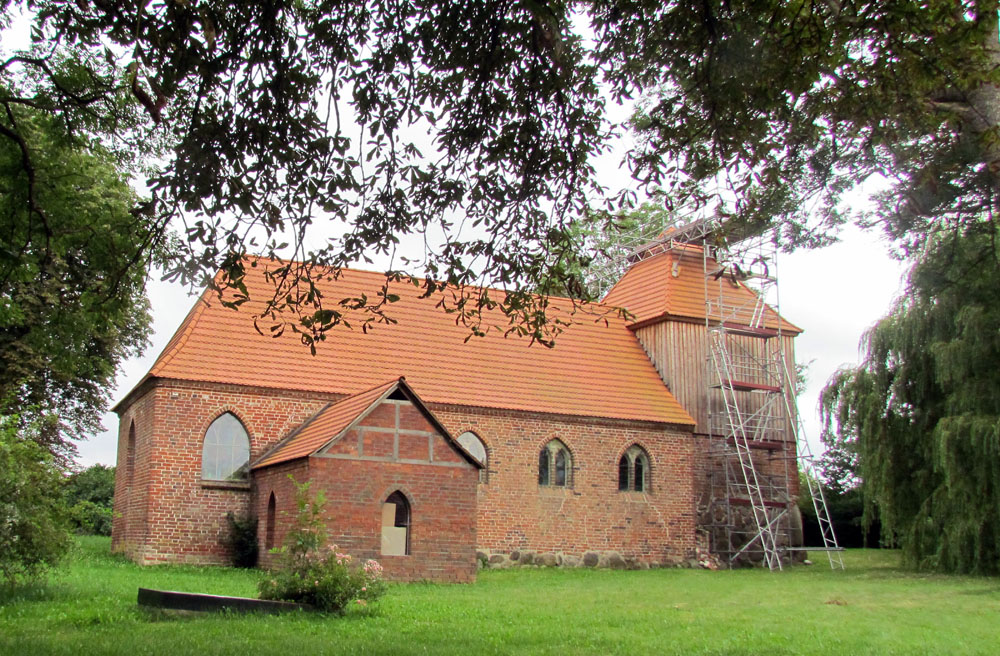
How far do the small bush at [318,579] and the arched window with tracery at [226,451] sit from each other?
29.5 feet

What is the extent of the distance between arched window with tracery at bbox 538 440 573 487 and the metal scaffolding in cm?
424

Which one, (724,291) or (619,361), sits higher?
(724,291)

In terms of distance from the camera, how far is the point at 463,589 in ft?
57.6

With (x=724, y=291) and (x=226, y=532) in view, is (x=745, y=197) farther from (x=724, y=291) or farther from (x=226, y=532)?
(x=724, y=291)

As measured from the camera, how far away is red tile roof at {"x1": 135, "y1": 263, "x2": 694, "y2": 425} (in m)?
22.5

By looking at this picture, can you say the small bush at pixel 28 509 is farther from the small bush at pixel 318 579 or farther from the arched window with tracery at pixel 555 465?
the arched window with tracery at pixel 555 465

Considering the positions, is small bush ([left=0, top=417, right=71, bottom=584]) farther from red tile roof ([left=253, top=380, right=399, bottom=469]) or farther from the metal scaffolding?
the metal scaffolding

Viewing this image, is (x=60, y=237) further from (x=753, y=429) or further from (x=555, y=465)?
(x=753, y=429)

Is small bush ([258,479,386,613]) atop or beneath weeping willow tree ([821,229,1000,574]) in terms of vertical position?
beneath

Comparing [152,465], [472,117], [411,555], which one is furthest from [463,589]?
[472,117]

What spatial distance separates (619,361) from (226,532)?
11475mm

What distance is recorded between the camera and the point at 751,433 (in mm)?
27328

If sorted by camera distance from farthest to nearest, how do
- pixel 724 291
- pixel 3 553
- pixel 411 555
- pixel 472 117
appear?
pixel 724 291
pixel 411 555
pixel 3 553
pixel 472 117

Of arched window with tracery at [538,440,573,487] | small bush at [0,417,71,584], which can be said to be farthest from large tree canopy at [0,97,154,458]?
arched window with tracery at [538,440,573,487]
